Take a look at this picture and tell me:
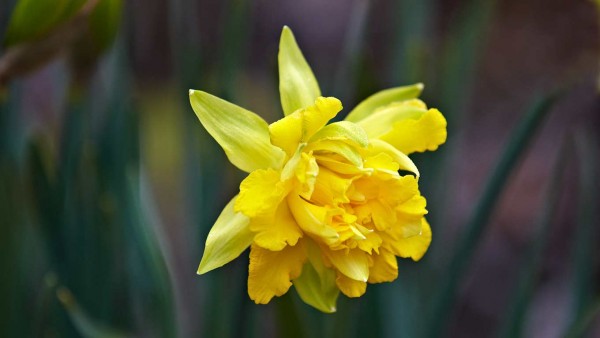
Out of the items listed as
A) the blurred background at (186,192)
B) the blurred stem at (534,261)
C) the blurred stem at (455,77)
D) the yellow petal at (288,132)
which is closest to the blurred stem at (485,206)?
the blurred background at (186,192)


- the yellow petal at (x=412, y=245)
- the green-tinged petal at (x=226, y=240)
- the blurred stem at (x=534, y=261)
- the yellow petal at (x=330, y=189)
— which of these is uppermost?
the yellow petal at (x=330, y=189)

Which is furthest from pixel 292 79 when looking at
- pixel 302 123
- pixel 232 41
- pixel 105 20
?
pixel 232 41

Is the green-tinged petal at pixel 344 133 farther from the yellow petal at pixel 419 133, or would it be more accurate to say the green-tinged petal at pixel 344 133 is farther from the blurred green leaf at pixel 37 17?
the blurred green leaf at pixel 37 17

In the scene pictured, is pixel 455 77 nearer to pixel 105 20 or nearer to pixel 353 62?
pixel 353 62

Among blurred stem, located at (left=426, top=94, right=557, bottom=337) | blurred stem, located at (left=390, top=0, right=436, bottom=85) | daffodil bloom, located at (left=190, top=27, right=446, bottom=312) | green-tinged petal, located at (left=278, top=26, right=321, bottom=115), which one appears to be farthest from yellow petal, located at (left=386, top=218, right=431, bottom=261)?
blurred stem, located at (left=390, top=0, right=436, bottom=85)

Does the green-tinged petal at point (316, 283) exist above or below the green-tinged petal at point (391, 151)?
below

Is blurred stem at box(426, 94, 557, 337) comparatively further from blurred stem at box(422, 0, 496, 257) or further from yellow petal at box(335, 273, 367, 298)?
yellow petal at box(335, 273, 367, 298)

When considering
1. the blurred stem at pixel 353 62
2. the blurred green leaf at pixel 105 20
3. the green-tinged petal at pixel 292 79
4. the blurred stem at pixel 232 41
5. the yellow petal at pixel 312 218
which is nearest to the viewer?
the yellow petal at pixel 312 218
